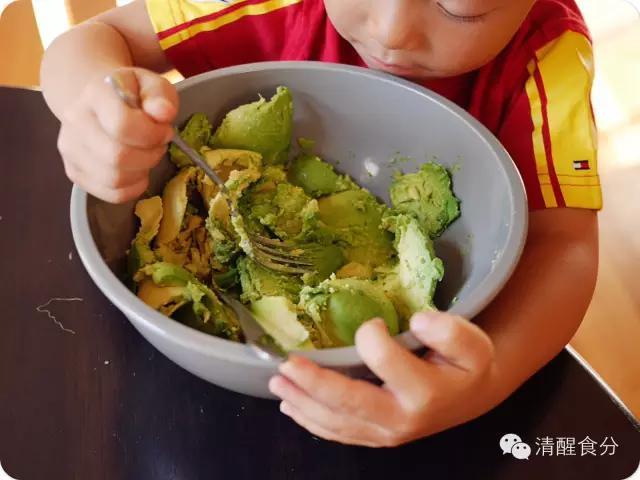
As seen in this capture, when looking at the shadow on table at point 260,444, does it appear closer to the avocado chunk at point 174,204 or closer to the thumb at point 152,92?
the avocado chunk at point 174,204

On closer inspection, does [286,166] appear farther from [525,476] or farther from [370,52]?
[525,476]

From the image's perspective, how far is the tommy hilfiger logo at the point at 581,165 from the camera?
68cm

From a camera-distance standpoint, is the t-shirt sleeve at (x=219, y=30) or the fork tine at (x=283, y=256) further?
the t-shirt sleeve at (x=219, y=30)

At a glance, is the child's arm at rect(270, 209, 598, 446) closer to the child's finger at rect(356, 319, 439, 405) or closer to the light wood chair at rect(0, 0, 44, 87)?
the child's finger at rect(356, 319, 439, 405)

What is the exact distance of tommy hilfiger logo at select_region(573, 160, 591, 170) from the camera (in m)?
0.68

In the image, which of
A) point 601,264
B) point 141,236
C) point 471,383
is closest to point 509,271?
point 471,383

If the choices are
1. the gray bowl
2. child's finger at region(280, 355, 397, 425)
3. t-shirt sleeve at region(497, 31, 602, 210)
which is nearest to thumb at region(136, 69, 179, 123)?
the gray bowl

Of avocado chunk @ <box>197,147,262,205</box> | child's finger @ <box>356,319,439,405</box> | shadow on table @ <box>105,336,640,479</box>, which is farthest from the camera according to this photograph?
avocado chunk @ <box>197,147,262,205</box>

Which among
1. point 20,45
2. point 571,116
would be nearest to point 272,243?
point 571,116

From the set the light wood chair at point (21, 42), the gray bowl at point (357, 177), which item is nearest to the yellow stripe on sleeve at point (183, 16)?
the gray bowl at point (357, 177)

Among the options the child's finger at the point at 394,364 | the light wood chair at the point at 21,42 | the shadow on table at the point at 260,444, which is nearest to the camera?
the child's finger at the point at 394,364

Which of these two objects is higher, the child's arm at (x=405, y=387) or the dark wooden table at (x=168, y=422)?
the child's arm at (x=405, y=387)

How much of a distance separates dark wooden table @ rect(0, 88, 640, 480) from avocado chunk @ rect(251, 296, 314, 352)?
76mm

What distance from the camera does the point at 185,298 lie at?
1.84ft
